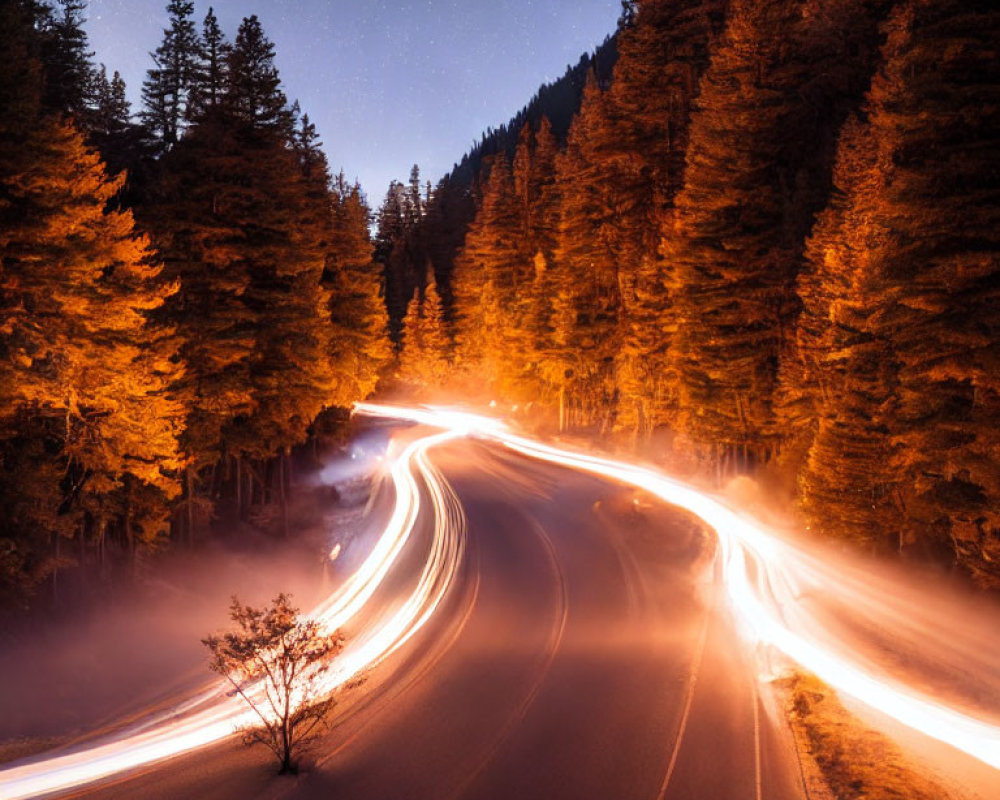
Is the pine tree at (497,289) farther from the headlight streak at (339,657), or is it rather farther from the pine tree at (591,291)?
the headlight streak at (339,657)

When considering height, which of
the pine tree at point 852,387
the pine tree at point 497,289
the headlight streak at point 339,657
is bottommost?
the headlight streak at point 339,657

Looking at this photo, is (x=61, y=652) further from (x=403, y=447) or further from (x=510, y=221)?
(x=510, y=221)

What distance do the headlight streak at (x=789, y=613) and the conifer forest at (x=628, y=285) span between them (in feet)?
6.38

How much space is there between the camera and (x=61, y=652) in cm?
1695

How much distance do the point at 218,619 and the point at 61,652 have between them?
490 cm

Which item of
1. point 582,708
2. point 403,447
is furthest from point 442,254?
point 582,708

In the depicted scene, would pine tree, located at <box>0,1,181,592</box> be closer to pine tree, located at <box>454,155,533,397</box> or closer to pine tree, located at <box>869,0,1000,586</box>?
pine tree, located at <box>869,0,1000,586</box>

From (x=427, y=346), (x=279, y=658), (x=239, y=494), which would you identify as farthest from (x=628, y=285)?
(x=427, y=346)

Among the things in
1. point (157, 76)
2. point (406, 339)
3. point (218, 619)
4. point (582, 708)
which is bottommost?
point (218, 619)

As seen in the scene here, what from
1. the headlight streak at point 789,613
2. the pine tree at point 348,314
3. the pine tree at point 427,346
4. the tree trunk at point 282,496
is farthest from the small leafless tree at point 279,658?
the pine tree at point 427,346

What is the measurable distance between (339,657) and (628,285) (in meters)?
27.4

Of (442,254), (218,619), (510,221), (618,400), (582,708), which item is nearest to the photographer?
(582,708)

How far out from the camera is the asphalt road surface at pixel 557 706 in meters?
10.7

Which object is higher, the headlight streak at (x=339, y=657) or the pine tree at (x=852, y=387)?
the pine tree at (x=852, y=387)
